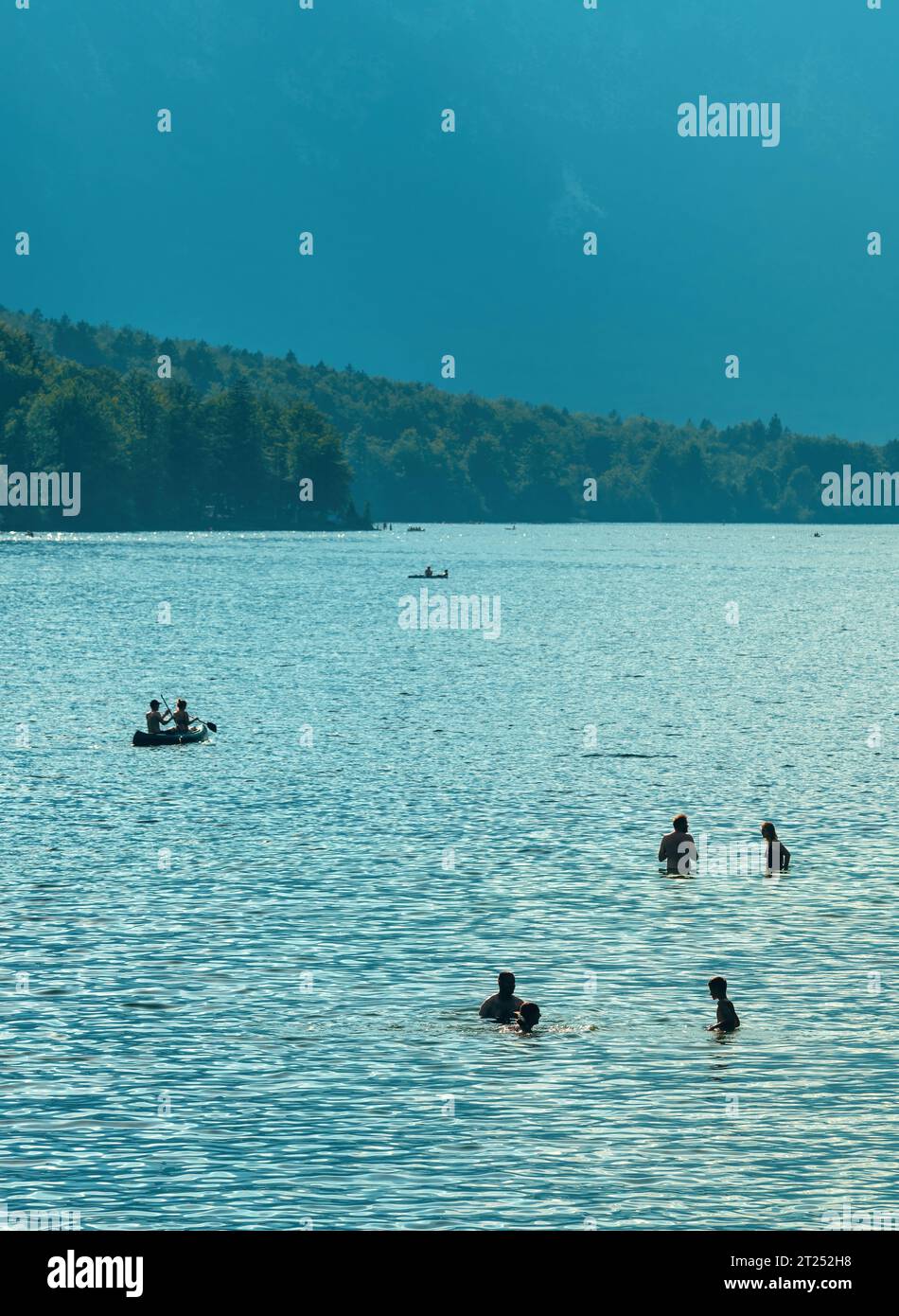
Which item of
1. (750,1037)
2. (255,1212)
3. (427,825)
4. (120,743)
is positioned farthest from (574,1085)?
(120,743)

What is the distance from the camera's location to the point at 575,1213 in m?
28.4

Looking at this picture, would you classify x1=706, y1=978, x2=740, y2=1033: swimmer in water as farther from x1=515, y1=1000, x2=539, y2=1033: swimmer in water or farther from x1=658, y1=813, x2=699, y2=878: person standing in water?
x1=658, y1=813, x2=699, y2=878: person standing in water

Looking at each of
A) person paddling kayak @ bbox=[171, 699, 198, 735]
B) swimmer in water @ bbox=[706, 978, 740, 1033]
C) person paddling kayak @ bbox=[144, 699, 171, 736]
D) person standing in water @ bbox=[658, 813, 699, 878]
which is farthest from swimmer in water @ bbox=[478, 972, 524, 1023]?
person paddling kayak @ bbox=[171, 699, 198, 735]

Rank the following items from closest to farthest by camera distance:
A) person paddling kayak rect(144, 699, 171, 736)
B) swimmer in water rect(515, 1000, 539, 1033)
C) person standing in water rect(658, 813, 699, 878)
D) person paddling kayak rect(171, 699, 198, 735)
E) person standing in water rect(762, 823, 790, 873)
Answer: swimmer in water rect(515, 1000, 539, 1033)
person standing in water rect(658, 813, 699, 878)
person standing in water rect(762, 823, 790, 873)
person paddling kayak rect(144, 699, 171, 736)
person paddling kayak rect(171, 699, 198, 735)

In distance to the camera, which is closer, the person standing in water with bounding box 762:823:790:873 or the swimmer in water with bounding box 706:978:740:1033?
the swimmer in water with bounding box 706:978:740:1033

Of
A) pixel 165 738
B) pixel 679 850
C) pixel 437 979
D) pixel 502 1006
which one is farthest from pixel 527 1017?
pixel 165 738

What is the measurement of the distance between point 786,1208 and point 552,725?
68.9 metres

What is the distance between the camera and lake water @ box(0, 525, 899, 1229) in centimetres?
2978

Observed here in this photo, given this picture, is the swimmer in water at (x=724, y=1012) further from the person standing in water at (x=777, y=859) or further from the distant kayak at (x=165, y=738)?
the distant kayak at (x=165, y=738)

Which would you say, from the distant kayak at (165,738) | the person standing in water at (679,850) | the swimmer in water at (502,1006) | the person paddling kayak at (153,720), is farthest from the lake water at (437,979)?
the person paddling kayak at (153,720)

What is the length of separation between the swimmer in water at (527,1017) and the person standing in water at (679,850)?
53.8ft

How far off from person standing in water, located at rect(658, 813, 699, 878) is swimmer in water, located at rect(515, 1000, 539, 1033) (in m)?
16.4
